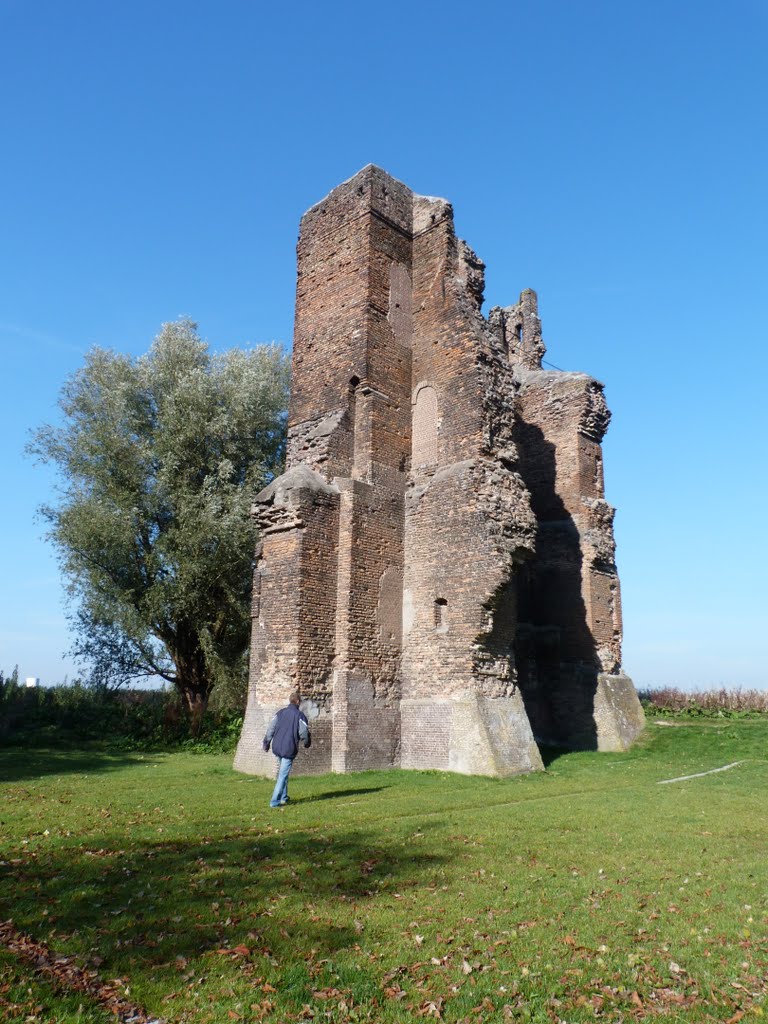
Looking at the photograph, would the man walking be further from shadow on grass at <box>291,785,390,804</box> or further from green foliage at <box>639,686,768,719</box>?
green foliage at <box>639,686,768,719</box>

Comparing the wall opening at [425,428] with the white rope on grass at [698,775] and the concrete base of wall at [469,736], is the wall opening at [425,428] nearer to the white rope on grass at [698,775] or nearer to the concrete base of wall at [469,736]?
A: the concrete base of wall at [469,736]

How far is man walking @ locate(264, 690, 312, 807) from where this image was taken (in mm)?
11055

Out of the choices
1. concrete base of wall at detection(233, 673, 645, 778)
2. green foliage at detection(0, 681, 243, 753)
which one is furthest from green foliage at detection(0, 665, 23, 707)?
concrete base of wall at detection(233, 673, 645, 778)

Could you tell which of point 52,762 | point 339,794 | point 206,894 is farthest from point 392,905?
point 52,762

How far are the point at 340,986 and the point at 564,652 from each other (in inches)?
651

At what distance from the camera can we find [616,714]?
768 inches

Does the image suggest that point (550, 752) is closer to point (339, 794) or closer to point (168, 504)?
point (339, 794)

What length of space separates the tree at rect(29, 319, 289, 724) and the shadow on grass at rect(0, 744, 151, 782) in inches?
169

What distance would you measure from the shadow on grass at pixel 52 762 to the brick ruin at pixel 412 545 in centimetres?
358

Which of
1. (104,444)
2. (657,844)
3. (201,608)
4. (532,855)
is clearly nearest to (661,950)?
(532,855)

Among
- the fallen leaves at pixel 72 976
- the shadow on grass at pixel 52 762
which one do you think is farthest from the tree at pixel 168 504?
the fallen leaves at pixel 72 976

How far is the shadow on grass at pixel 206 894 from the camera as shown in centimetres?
514

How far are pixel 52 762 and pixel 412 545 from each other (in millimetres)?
8973

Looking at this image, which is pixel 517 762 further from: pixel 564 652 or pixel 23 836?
pixel 23 836
